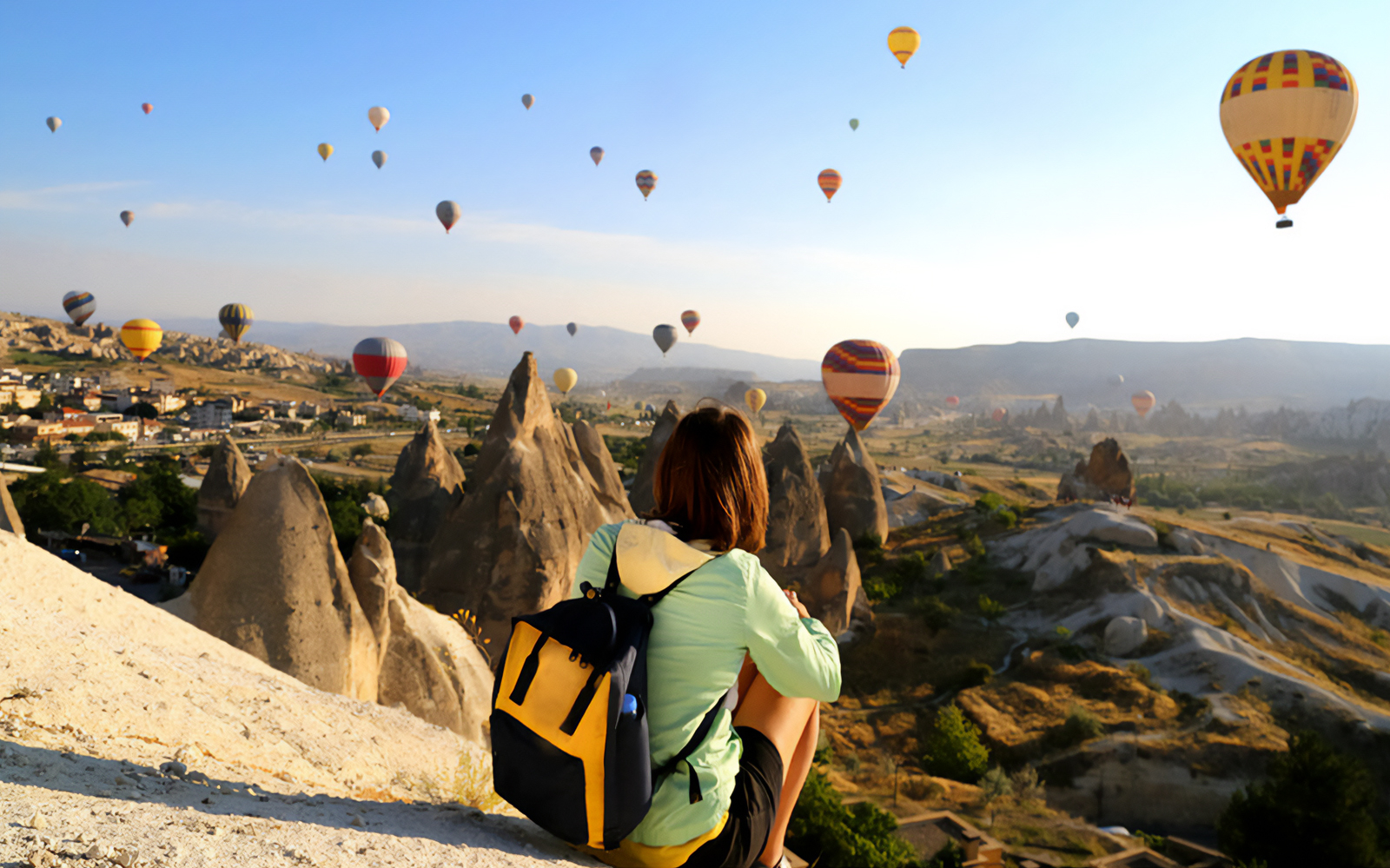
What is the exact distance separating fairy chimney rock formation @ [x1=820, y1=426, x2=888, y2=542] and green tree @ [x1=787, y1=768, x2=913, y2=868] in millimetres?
15274

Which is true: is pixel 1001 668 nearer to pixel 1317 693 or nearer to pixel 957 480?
pixel 1317 693

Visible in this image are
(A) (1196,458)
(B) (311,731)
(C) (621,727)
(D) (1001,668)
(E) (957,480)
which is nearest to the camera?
Result: (C) (621,727)

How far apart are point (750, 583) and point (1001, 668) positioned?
20.1 meters

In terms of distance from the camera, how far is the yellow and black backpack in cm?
211

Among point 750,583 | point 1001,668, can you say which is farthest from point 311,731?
point 1001,668

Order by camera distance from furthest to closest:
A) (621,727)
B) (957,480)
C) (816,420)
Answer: (816,420)
(957,480)
(621,727)

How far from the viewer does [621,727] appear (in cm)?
214

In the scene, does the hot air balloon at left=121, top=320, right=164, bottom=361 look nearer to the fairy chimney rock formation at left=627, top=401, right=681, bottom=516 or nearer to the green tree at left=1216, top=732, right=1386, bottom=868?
the fairy chimney rock formation at left=627, top=401, right=681, bottom=516

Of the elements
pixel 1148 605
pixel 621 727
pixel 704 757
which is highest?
pixel 621 727

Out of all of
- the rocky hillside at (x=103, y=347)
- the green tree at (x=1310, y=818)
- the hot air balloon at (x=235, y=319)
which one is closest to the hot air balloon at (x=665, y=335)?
the hot air balloon at (x=235, y=319)

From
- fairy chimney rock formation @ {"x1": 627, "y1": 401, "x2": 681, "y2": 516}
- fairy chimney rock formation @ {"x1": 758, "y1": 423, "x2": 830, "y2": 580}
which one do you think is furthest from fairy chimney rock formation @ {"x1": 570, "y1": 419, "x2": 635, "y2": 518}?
fairy chimney rock formation @ {"x1": 758, "y1": 423, "x2": 830, "y2": 580}

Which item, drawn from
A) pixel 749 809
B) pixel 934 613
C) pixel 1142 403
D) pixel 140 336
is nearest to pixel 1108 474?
pixel 934 613

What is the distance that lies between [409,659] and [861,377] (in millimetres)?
20287

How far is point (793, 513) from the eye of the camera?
2225cm
